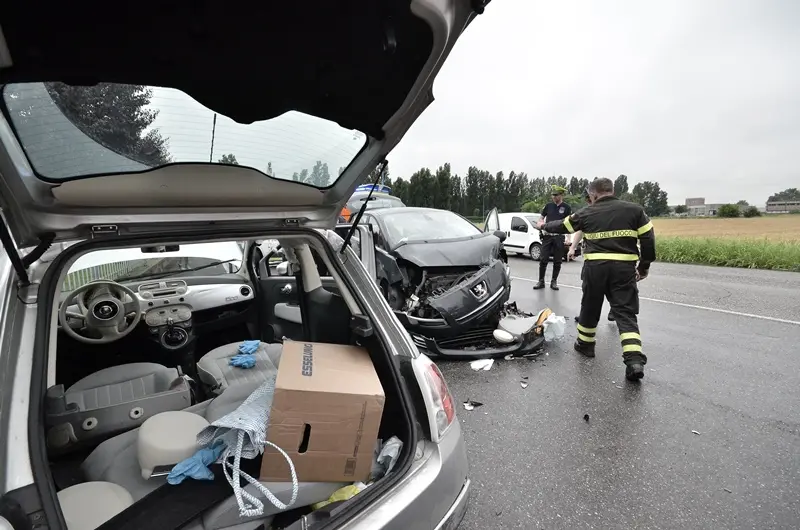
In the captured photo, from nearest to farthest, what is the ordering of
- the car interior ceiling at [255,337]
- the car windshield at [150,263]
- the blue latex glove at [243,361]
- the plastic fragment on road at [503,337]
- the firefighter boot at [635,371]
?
the car interior ceiling at [255,337] → the blue latex glove at [243,361] → the car windshield at [150,263] → the firefighter boot at [635,371] → the plastic fragment on road at [503,337]

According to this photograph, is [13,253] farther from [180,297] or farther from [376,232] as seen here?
[376,232]

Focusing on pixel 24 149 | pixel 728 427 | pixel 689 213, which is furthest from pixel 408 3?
pixel 689 213

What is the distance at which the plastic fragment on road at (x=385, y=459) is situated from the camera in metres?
1.52

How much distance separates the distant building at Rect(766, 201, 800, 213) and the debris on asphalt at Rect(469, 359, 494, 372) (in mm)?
40029

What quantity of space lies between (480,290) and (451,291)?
0.33 m

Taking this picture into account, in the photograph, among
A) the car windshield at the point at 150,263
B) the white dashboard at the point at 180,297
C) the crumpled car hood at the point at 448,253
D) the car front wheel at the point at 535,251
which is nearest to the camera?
the car windshield at the point at 150,263

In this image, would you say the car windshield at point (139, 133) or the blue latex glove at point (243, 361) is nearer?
the car windshield at point (139, 133)

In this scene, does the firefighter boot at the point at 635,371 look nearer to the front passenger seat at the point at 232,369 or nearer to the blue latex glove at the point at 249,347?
the front passenger seat at the point at 232,369

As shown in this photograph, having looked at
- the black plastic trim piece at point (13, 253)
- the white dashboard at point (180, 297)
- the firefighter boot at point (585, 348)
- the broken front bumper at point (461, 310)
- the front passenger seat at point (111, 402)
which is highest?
the black plastic trim piece at point (13, 253)

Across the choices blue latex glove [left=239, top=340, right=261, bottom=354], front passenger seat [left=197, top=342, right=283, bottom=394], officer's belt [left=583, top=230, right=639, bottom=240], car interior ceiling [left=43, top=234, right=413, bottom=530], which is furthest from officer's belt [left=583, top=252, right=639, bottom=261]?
blue latex glove [left=239, top=340, right=261, bottom=354]

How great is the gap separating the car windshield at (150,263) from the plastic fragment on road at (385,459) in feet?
5.78

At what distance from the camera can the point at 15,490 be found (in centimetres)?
96

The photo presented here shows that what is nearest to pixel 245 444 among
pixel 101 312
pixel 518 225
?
pixel 101 312

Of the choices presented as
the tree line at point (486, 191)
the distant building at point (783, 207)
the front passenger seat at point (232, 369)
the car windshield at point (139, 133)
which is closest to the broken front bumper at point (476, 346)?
the front passenger seat at point (232, 369)
